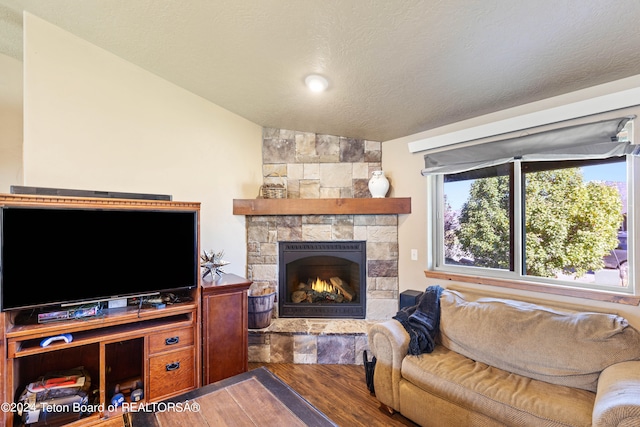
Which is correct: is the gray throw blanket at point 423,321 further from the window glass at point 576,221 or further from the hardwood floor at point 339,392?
the window glass at point 576,221

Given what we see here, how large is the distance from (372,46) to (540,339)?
2.04 m

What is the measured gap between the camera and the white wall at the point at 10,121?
2.46 m

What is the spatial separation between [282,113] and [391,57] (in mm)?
1277

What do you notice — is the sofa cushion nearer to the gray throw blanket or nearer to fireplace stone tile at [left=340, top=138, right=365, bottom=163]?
the gray throw blanket

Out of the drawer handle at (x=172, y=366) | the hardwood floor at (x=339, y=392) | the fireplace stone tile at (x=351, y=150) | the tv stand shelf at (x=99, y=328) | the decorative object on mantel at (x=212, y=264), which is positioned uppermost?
the fireplace stone tile at (x=351, y=150)

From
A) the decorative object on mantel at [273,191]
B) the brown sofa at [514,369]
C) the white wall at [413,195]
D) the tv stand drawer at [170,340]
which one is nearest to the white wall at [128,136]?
the decorative object on mantel at [273,191]

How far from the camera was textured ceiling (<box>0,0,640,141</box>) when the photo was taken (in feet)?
4.58

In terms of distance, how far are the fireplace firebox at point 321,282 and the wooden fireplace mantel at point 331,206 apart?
378 mm

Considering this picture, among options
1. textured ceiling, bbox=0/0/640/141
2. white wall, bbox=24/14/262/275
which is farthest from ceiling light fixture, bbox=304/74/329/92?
white wall, bbox=24/14/262/275

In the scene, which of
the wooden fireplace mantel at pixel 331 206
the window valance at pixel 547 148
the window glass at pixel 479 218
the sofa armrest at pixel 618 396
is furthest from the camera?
the wooden fireplace mantel at pixel 331 206

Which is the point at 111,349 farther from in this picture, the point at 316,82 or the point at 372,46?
the point at 372,46

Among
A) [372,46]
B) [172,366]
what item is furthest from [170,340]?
[372,46]

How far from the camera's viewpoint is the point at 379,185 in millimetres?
2895

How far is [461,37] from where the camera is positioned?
4.99 ft
